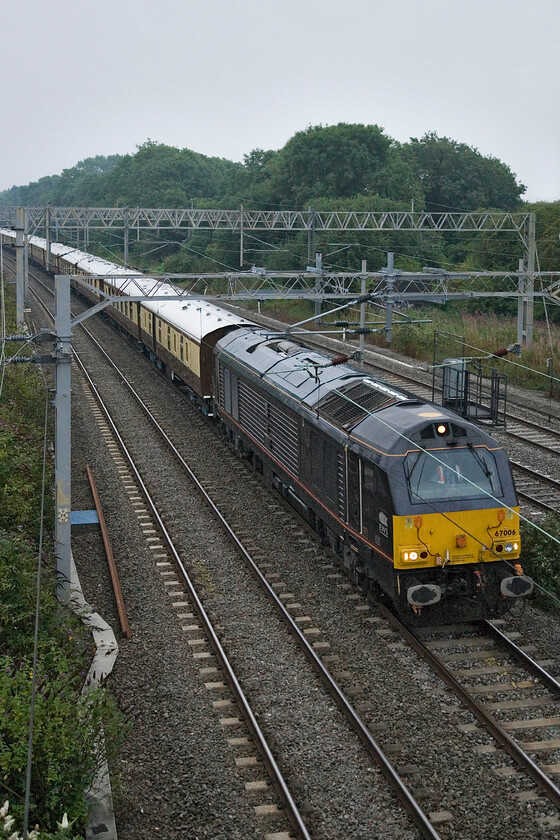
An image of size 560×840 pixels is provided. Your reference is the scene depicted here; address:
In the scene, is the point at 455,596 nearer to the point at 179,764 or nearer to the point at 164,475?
the point at 179,764

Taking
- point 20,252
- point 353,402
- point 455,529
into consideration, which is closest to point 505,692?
point 455,529

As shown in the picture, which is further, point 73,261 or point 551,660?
point 73,261

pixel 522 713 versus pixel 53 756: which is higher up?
pixel 53 756

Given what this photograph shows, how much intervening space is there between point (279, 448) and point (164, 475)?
12.9ft

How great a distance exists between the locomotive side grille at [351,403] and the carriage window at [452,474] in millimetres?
1554

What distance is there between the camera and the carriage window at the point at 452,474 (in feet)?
40.1

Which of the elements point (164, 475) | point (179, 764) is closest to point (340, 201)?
point (164, 475)

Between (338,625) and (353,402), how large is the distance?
346cm

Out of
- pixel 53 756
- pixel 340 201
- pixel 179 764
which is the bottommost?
pixel 179 764

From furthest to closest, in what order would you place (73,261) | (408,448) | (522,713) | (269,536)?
1. (73,261)
2. (269,536)
3. (408,448)
4. (522,713)

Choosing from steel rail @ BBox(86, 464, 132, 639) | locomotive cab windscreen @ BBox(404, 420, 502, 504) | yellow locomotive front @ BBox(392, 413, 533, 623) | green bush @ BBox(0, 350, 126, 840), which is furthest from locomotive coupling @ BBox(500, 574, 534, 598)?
green bush @ BBox(0, 350, 126, 840)

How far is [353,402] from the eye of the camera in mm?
14555

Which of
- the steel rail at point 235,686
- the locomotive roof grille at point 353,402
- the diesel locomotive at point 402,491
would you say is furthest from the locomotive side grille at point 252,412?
the locomotive roof grille at point 353,402

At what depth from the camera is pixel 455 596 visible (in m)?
12.4
